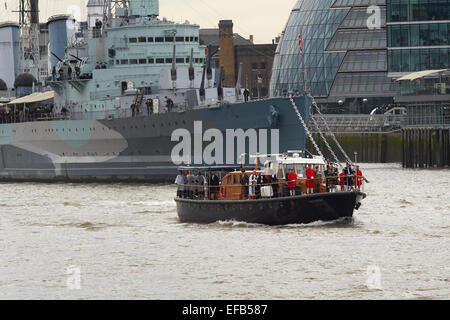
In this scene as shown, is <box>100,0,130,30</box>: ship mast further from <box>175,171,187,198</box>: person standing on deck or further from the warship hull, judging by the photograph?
<box>175,171,187,198</box>: person standing on deck

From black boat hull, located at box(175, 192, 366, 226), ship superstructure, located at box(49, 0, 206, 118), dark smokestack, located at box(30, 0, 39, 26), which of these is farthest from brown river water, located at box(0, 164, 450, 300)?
dark smokestack, located at box(30, 0, 39, 26)

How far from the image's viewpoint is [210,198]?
1724 inches

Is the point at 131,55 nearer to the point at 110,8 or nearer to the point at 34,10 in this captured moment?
the point at 110,8

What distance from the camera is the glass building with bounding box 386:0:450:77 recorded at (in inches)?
4697

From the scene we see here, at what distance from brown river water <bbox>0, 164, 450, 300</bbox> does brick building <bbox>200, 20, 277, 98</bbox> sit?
5024 inches

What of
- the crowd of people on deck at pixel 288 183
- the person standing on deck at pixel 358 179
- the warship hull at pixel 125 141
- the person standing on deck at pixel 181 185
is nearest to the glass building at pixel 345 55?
the warship hull at pixel 125 141

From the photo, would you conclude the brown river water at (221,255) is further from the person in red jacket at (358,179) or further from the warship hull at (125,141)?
the warship hull at (125,141)

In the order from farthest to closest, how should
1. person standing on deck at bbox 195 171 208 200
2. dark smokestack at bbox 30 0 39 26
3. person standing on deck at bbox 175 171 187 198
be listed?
dark smokestack at bbox 30 0 39 26, person standing on deck at bbox 175 171 187 198, person standing on deck at bbox 195 171 208 200

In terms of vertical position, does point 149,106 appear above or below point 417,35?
below

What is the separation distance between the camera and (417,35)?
12081cm

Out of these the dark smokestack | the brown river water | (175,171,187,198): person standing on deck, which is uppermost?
the dark smokestack

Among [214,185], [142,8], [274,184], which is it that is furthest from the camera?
[142,8]

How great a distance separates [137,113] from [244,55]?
117421mm

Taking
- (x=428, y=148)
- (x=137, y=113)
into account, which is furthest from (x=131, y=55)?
(x=428, y=148)
